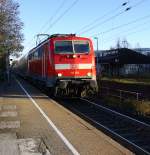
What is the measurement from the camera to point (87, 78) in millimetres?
23875

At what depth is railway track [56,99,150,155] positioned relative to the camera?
38.5 feet

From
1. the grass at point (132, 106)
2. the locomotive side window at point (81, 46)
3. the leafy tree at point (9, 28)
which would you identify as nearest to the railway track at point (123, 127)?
the grass at point (132, 106)

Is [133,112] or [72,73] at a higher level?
[72,73]

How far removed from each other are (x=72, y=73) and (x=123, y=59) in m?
61.5

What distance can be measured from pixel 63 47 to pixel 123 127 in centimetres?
1021

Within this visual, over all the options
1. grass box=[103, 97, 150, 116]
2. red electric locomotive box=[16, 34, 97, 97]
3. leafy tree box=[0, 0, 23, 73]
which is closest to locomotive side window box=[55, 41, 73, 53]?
red electric locomotive box=[16, 34, 97, 97]

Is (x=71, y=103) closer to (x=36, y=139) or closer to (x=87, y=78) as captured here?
(x=87, y=78)

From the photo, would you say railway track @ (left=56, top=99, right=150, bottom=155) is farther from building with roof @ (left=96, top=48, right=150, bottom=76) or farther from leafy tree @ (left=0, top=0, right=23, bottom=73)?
building with roof @ (left=96, top=48, right=150, bottom=76)

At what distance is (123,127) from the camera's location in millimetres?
15008

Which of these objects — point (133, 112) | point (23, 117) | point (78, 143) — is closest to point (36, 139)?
point (78, 143)

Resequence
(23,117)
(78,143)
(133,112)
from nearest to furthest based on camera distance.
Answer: (78,143) → (23,117) → (133,112)

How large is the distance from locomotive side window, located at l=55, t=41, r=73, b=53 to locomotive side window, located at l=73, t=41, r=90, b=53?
28 cm

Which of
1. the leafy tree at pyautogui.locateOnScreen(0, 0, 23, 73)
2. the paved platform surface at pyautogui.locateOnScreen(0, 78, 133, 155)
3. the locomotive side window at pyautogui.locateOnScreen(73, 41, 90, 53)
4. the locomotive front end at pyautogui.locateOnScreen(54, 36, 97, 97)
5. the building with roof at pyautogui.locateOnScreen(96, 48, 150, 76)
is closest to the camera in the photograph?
the paved platform surface at pyautogui.locateOnScreen(0, 78, 133, 155)

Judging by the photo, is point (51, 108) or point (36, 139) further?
point (51, 108)
